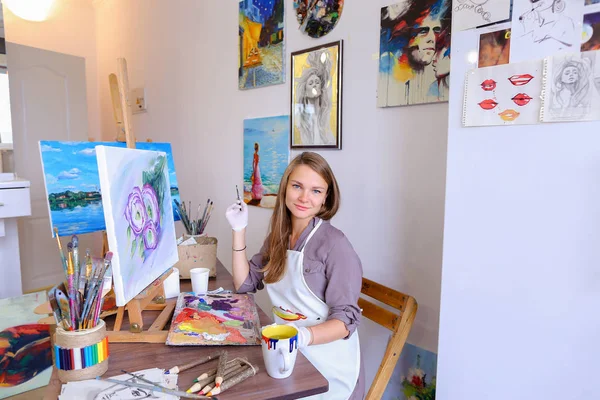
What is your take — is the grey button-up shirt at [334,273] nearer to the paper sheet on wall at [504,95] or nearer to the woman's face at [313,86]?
the paper sheet on wall at [504,95]

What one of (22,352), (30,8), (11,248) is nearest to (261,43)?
(22,352)

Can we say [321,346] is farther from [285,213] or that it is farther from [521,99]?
[521,99]

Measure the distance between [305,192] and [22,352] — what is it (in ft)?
5.90

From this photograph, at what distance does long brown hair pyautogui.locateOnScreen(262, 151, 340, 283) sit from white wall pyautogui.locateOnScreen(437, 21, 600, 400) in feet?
1.16

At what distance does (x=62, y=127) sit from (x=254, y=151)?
2.25 meters

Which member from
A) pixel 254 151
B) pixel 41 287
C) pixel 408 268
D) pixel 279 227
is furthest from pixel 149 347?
pixel 41 287

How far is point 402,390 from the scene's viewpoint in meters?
1.36

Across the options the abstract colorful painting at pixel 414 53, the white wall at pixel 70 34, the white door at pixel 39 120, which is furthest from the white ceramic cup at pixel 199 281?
the white wall at pixel 70 34

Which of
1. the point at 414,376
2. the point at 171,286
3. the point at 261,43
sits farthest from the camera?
the point at 261,43

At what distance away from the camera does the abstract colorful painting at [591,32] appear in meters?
0.71

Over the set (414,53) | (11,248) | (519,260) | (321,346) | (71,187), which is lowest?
(11,248)

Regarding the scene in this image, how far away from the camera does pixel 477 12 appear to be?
2.81 ft

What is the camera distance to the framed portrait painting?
1.52m

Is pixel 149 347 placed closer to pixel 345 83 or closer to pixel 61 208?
pixel 61 208
